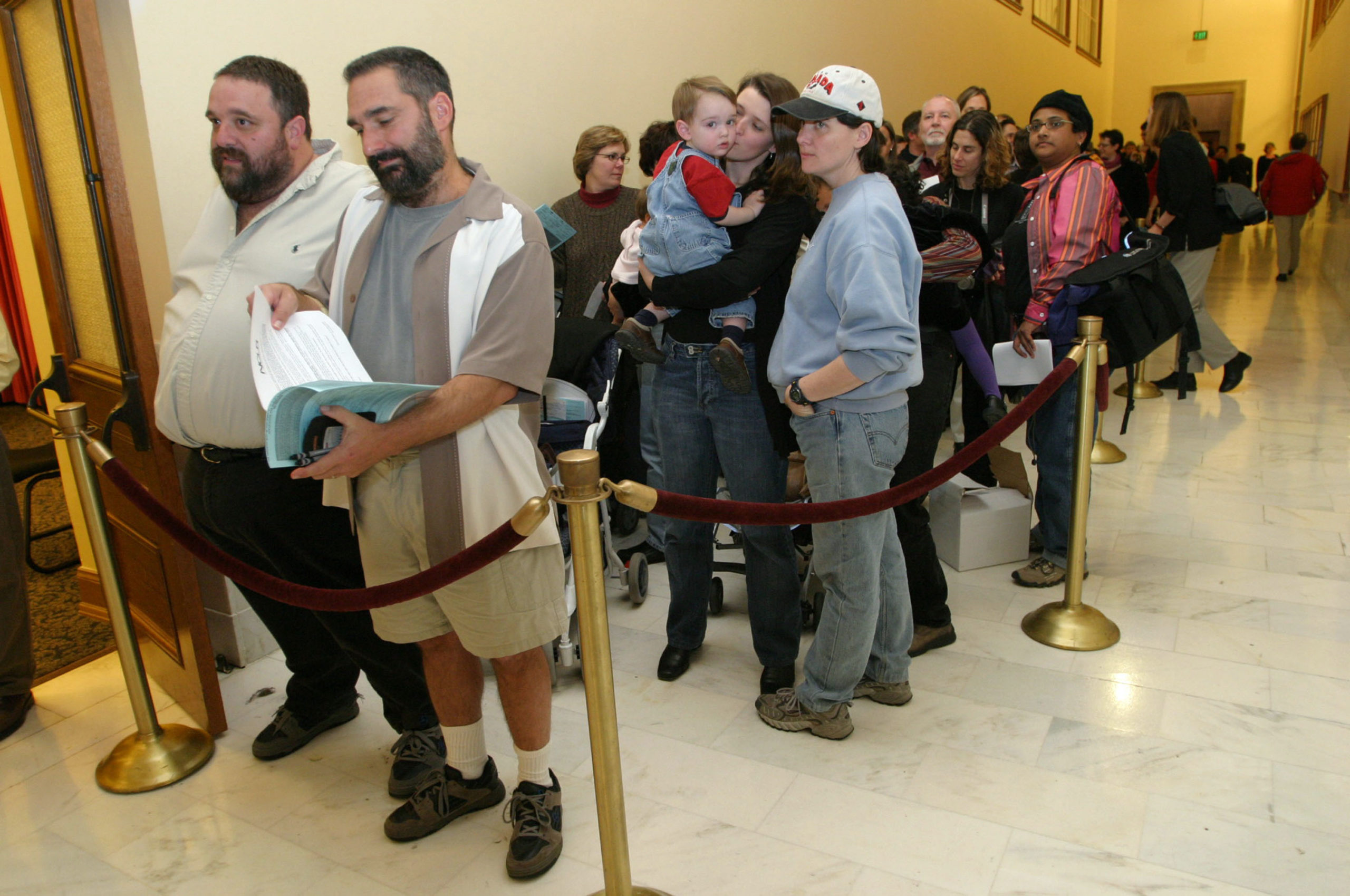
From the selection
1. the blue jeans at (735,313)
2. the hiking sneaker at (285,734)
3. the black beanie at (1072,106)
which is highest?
the black beanie at (1072,106)

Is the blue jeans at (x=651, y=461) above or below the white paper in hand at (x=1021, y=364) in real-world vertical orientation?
below

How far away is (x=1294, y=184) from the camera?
1086 cm

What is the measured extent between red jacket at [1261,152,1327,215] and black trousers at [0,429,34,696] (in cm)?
1240

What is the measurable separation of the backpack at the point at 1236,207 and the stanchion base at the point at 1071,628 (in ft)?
11.8

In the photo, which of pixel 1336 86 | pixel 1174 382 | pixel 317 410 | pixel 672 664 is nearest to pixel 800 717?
pixel 672 664

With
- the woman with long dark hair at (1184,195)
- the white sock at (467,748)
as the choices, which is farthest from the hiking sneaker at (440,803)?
→ the woman with long dark hair at (1184,195)

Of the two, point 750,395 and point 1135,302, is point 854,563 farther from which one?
point 1135,302

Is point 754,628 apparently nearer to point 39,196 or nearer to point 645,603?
point 645,603

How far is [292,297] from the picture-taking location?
6.64 feet

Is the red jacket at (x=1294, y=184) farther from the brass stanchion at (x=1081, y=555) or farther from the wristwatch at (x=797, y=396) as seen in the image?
the wristwatch at (x=797, y=396)

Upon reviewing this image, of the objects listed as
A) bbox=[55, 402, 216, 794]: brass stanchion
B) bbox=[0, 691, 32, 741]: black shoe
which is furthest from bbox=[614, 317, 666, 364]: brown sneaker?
bbox=[0, 691, 32, 741]: black shoe

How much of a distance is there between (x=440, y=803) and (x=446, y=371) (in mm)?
1117

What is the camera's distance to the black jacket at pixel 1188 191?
562 cm

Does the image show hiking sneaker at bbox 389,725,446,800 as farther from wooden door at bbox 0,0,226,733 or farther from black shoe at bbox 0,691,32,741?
black shoe at bbox 0,691,32,741
